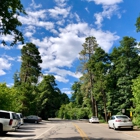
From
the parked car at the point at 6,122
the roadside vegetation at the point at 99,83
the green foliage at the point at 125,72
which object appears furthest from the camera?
the green foliage at the point at 125,72

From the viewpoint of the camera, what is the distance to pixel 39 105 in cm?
6869

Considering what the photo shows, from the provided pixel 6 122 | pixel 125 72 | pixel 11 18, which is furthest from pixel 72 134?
pixel 125 72

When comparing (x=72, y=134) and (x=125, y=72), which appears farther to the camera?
(x=125, y=72)

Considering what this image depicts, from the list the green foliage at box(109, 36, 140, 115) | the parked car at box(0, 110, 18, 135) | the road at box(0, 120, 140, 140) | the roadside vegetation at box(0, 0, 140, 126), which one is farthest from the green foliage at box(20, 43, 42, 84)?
the parked car at box(0, 110, 18, 135)

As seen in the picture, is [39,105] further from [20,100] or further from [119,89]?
[119,89]

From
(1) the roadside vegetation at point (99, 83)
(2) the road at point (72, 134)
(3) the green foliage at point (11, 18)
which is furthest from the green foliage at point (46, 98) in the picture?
(3) the green foliage at point (11, 18)

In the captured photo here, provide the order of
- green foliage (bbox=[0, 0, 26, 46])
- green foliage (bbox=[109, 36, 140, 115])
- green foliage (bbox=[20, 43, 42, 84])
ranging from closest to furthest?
1. green foliage (bbox=[0, 0, 26, 46])
2. green foliage (bbox=[109, 36, 140, 115])
3. green foliage (bbox=[20, 43, 42, 84])

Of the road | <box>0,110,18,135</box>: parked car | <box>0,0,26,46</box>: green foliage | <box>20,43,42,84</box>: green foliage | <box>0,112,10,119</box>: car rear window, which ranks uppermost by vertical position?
<box>20,43,42,84</box>: green foliage

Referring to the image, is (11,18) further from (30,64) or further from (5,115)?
(30,64)

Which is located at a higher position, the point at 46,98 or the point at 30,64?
the point at 30,64

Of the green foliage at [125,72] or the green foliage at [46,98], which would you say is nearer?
the green foliage at [125,72]

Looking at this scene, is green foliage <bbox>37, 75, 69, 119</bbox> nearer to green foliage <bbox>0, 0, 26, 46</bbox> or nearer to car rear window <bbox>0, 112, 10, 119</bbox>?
car rear window <bbox>0, 112, 10, 119</bbox>

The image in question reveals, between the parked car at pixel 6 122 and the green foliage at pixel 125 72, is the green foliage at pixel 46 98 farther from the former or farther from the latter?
the parked car at pixel 6 122

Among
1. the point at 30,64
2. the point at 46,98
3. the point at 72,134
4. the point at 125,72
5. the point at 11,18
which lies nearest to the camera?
the point at 11,18
